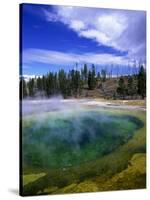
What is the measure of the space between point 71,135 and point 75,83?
511mm

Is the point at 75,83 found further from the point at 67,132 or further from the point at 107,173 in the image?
the point at 107,173

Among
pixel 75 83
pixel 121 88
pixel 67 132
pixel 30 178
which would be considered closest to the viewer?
pixel 30 178

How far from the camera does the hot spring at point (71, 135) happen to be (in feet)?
16.8

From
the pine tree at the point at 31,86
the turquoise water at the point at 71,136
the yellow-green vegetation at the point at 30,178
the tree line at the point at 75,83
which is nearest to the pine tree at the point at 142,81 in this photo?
the tree line at the point at 75,83

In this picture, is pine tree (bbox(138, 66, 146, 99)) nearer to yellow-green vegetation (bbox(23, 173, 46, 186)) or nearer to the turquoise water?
the turquoise water

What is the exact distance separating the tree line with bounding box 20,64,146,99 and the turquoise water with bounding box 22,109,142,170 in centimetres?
22

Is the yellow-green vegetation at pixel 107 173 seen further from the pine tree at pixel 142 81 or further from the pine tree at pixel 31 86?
the pine tree at pixel 31 86

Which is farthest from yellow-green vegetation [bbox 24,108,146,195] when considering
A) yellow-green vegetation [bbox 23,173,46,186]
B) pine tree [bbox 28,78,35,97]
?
pine tree [bbox 28,78,35,97]

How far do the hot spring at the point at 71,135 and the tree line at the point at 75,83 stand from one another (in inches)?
7.8

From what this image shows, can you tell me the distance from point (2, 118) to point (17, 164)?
1.49 feet

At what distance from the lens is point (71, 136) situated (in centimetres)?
527

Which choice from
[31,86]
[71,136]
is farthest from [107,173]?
[31,86]

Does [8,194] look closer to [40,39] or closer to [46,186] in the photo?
[46,186]

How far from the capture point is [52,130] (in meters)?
5.20
